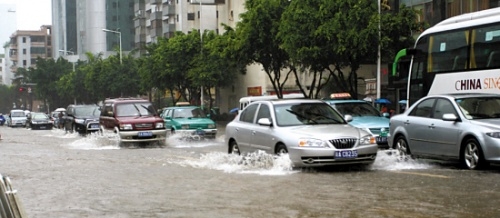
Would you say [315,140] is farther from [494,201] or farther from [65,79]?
[65,79]

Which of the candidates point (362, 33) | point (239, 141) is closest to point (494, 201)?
point (239, 141)

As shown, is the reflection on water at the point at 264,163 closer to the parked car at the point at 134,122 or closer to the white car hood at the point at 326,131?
the white car hood at the point at 326,131

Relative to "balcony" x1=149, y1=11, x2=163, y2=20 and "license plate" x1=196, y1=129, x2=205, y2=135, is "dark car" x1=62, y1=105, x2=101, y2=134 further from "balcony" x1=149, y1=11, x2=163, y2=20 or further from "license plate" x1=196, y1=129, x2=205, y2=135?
"balcony" x1=149, y1=11, x2=163, y2=20

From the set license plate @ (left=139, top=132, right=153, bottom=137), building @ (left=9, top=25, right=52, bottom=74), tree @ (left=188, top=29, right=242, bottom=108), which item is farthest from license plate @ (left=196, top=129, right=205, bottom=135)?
building @ (left=9, top=25, right=52, bottom=74)

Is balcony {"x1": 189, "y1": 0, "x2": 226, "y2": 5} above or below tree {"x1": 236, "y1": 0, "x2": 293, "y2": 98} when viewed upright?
above

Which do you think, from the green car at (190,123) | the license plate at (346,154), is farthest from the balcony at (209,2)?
the license plate at (346,154)

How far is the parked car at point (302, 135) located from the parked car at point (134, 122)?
29.4ft

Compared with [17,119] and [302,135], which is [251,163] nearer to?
[302,135]

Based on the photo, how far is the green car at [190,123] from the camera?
26.9 m

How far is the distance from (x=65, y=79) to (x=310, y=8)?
63.0 m

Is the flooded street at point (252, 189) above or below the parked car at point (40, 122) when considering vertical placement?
above

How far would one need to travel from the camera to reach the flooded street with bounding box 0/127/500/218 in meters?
8.87

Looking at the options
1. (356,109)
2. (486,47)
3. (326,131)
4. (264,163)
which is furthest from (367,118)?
(326,131)

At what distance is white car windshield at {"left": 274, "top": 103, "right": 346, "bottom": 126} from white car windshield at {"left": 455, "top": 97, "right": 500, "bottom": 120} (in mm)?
2303
